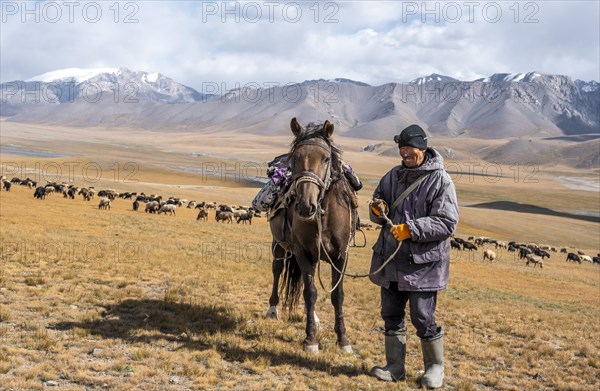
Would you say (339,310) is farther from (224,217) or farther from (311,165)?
(224,217)

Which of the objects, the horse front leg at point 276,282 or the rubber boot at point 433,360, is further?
the horse front leg at point 276,282

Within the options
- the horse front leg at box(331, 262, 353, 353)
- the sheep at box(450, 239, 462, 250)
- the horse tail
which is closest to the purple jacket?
the horse front leg at box(331, 262, 353, 353)

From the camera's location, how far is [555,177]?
182000mm

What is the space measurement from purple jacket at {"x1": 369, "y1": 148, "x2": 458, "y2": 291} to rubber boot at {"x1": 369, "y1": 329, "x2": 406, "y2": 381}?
0.85 m

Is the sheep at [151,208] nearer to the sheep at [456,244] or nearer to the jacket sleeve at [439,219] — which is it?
the sheep at [456,244]

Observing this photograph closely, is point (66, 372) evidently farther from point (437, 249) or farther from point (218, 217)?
point (218, 217)

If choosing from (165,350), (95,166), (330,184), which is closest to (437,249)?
(330,184)

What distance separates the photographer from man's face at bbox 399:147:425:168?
6.07 meters

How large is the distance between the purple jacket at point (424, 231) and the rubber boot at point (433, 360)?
0.84m

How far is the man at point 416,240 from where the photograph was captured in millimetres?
5863

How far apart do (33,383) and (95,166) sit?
111m

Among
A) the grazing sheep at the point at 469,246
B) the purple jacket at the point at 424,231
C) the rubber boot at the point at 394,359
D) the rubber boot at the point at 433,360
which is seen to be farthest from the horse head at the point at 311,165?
the grazing sheep at the point at 469,246

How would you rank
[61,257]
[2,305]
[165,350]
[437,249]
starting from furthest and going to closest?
1. [61,257]
2. [2,305]
3. [165,350]
4. [437,249]

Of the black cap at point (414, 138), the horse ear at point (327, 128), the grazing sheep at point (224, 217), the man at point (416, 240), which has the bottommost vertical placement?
the grazing sheep at point (224, 217)
